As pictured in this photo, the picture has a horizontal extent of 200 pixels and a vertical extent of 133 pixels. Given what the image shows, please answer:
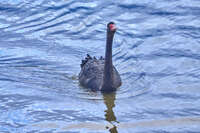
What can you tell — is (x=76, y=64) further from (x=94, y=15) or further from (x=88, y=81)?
(x=94, y=15)

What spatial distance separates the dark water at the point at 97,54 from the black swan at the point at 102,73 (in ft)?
0.62

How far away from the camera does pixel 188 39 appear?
44.8 feet

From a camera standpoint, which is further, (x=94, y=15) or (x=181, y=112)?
(x=94, y=15)

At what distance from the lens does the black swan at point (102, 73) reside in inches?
431

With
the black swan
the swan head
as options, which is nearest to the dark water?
the black swan

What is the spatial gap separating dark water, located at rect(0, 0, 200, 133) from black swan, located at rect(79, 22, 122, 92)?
188 millimetres

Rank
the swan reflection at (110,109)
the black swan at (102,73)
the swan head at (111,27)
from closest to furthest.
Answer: the swan reflection at (110,109) → the swan head at (111,27) → the black swan at (102,73)

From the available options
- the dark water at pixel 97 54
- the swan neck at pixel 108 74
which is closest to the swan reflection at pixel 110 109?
the dark water at pixel 97 54

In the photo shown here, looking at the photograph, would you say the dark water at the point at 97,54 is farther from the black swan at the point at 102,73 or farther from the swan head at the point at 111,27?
the swan head at the point at 111,27

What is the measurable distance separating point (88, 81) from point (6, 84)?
1.62m

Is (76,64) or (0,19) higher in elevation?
(0,19)

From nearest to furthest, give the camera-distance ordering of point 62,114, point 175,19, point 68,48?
point 62,114
point 68,48
point 175,19

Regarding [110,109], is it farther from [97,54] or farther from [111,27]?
[97,54]

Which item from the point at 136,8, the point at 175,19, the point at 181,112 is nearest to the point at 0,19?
the point at 136,8
